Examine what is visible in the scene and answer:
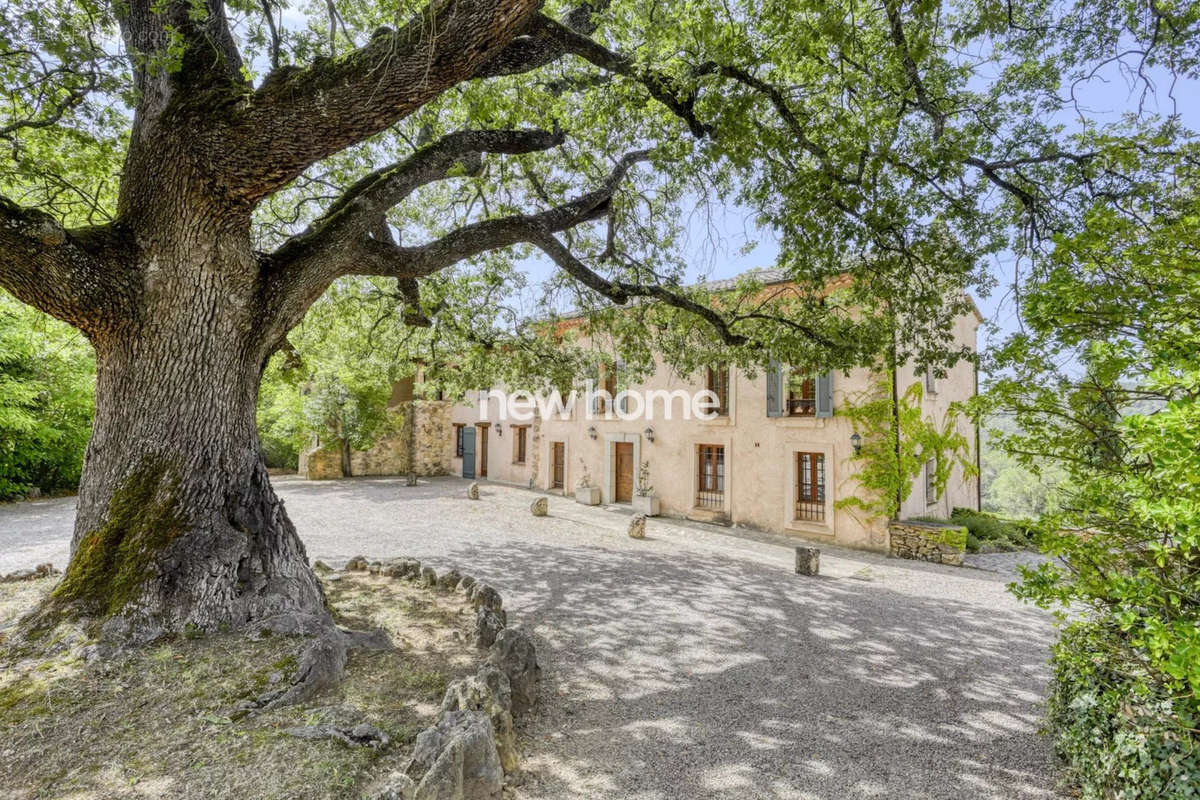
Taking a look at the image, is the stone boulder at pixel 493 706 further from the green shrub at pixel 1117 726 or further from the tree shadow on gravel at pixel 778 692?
the green shrub at pixel 1117 726

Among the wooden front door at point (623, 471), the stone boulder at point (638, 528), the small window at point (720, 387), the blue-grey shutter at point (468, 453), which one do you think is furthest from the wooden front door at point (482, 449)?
the stone boulder at point (638, 528)

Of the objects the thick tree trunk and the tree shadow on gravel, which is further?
the thick tree trunk

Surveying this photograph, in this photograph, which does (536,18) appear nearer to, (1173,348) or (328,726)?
(1173,348)

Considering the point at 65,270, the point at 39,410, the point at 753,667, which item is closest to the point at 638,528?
the point at 753,667

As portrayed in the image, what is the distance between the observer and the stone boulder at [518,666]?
146 inches

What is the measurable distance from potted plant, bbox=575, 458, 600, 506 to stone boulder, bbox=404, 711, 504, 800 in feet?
43.7

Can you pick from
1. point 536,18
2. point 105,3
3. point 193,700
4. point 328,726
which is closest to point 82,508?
point 193,700

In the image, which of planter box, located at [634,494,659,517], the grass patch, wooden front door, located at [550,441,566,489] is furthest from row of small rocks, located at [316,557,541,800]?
wooden front door, located at [550,441,566,489]

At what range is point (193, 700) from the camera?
121 inches

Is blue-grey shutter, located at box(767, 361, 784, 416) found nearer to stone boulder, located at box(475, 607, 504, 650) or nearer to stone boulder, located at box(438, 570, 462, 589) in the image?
stone boulder, located at box(438, 570, 462, 589)

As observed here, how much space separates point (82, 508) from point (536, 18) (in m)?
5.52

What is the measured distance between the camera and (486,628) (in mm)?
4555

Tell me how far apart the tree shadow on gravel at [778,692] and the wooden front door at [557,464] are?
36.0 feet

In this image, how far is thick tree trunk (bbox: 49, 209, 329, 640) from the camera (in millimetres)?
3794
